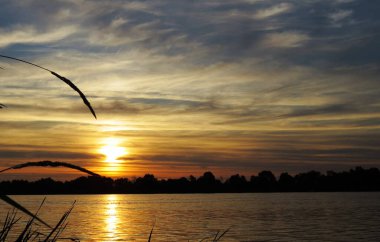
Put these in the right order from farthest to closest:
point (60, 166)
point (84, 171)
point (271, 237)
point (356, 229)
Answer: point (356, 229), point (271, 237), point (84, 171), point (60, 166)

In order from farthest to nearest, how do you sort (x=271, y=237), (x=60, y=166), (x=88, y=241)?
1. (x=271, y=237)
2. (x=88, y=241)
3. (x=60, y=166)

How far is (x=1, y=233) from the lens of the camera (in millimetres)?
2625

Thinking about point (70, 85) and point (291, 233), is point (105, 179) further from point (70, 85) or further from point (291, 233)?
point (291, 233)

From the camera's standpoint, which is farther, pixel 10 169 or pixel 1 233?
pixel 1 233

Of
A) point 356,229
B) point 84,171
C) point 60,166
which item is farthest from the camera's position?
point 356,229

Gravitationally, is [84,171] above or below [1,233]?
above

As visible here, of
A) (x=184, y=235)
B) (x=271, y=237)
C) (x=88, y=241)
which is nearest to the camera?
(x=88, y=241)

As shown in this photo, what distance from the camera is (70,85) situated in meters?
1.80

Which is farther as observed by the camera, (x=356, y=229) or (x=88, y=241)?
(x=356, y=229)

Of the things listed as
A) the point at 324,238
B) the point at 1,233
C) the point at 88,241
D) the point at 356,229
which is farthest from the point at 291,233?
the point at 1,233

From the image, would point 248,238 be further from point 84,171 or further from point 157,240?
point 84,171

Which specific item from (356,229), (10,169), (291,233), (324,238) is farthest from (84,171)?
(356,229)

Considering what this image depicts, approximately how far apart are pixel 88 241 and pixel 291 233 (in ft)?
99.7

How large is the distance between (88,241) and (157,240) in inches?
339
